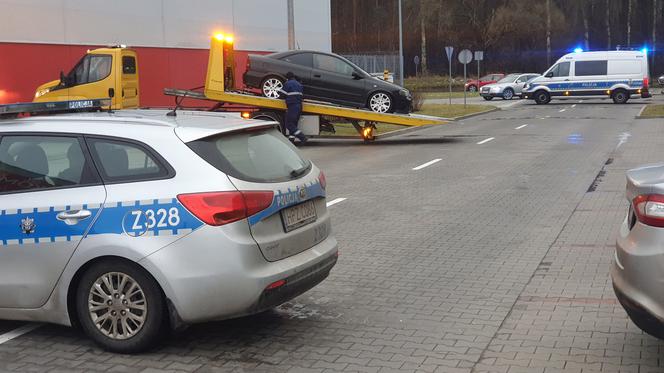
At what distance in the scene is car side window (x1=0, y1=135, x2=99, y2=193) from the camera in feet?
16.4

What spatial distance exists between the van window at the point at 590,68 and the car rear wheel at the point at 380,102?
820 inches

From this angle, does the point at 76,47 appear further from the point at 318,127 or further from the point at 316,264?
the point at 316,264

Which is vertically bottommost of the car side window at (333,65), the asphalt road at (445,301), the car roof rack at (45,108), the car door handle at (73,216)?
the asphalt road at (445,301)

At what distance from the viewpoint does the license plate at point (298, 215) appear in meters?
5.05

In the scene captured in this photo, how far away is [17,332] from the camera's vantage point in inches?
216

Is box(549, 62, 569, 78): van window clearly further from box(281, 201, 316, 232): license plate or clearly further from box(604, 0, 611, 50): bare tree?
box(604, 0, 611, 50): bare tree

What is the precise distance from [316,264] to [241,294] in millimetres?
745

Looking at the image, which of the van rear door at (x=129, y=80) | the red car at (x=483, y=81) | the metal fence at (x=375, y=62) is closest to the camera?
the van rear door at (x=129, y=80)

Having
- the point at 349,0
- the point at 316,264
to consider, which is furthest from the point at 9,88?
the point at 349,0

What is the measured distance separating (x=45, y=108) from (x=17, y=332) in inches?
79.1

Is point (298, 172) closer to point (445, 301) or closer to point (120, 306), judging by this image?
point (120, 306)

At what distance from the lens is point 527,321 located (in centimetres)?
557

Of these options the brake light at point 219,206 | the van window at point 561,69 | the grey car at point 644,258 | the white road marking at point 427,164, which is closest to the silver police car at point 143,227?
the brake light at point 219,206

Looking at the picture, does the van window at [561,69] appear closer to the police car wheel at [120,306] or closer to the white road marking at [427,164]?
the white road marking at [427,164]
